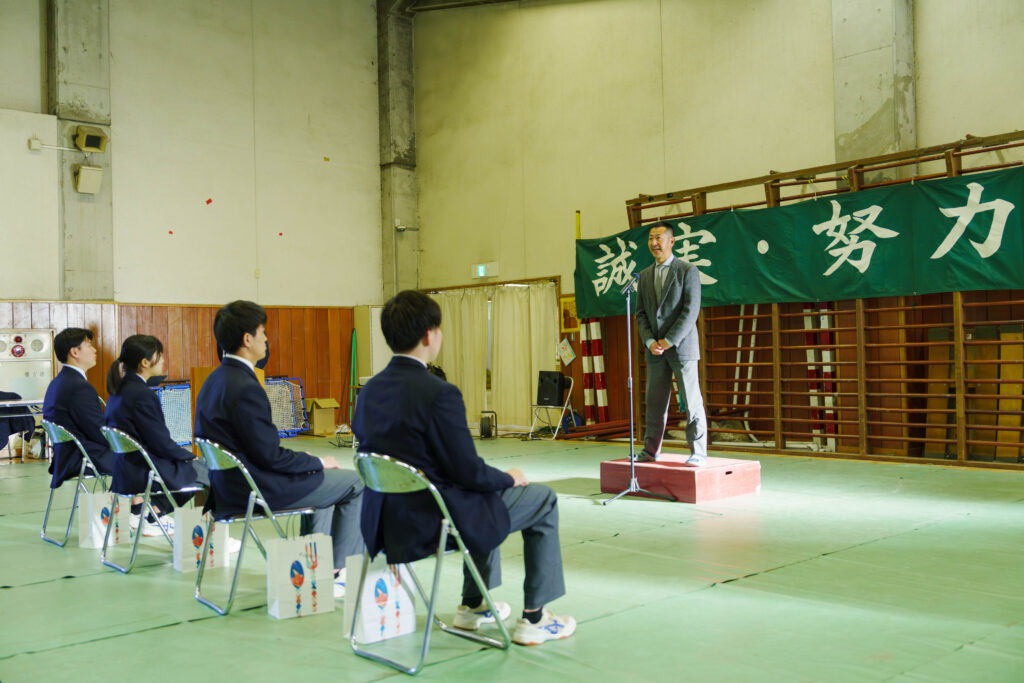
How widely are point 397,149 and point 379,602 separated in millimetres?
10733

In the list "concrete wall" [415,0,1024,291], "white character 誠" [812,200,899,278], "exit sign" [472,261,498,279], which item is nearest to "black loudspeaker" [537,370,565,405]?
"concrete wall" [415,0,1024,291]

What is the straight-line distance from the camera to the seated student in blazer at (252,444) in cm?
335

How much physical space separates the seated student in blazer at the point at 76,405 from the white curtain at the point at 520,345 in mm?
6745

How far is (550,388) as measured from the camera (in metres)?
10.3

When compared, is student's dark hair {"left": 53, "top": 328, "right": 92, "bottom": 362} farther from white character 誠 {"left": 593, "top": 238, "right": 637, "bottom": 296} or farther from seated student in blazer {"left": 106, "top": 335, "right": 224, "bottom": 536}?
white character 誠 {"left": 593, "top": 238, "right": 637, "bottom": 296}

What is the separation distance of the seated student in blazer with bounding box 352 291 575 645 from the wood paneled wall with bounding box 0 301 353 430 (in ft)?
27.0

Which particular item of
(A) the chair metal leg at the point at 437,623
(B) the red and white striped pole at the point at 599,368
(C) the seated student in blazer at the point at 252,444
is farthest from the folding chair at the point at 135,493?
(B) the red and white striped pole at the point at 599,368

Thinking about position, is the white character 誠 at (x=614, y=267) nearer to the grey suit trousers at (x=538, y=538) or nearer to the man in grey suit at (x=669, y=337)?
the man in grey suit at (x=669, y=337)

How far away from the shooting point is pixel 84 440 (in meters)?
4.79

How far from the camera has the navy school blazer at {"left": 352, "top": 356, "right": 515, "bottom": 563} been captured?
2654 mm

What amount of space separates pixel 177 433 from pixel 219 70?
5024mm

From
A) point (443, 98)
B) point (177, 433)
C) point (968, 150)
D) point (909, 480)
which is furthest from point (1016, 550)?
point (443, 98)

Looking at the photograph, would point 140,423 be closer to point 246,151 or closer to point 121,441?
point 121,441

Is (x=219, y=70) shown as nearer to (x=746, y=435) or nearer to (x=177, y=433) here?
(x=177, y=433)
